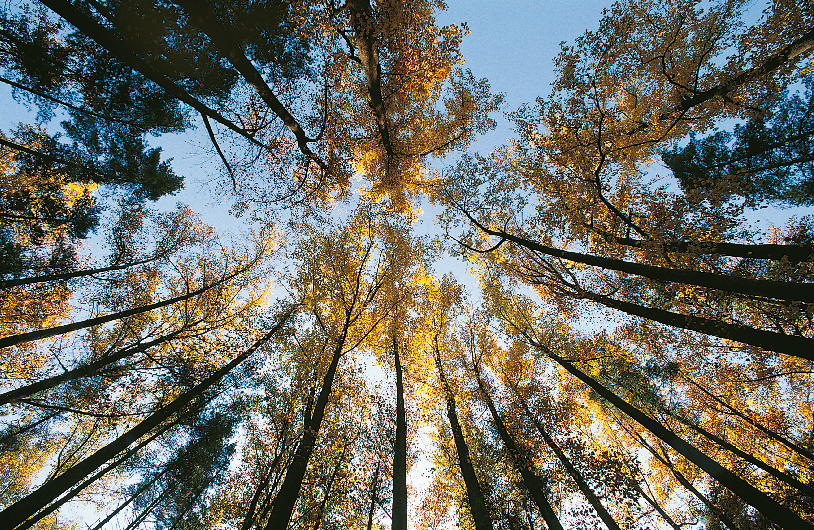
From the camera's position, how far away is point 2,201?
7.89m

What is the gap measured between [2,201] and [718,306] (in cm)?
2049

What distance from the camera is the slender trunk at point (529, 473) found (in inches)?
318

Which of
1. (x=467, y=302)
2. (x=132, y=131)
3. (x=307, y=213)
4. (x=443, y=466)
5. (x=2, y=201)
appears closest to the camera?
(x=2, y=201)

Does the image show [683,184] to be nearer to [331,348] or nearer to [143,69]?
[331,348]

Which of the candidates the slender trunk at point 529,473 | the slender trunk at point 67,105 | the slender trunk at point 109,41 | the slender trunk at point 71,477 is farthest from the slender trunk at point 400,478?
the slender trunk at point 67,105

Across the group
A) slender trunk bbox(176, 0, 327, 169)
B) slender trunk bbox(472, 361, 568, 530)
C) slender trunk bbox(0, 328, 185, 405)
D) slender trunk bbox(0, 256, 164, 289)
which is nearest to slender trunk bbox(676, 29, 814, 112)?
slender trunk bbox(176, 0, 327, 169)

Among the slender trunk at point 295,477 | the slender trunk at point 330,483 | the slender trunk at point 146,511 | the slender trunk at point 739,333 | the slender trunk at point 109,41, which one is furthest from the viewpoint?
the slender trunk at point 146,511

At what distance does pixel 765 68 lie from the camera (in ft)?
22.0

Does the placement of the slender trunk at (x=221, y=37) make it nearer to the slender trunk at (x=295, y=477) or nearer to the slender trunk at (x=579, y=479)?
the slender trunk at (x=295, y=477)

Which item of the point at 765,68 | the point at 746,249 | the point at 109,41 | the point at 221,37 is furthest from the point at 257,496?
the point at 765,68

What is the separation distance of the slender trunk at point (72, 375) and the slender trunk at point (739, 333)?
14836 millimetres

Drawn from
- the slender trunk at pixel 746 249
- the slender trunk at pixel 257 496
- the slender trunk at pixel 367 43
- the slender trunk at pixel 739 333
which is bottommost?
the slender trunk at pixel 257 496

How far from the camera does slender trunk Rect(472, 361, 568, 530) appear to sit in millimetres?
8070

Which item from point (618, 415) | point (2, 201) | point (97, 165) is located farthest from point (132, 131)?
point (618, 415)
